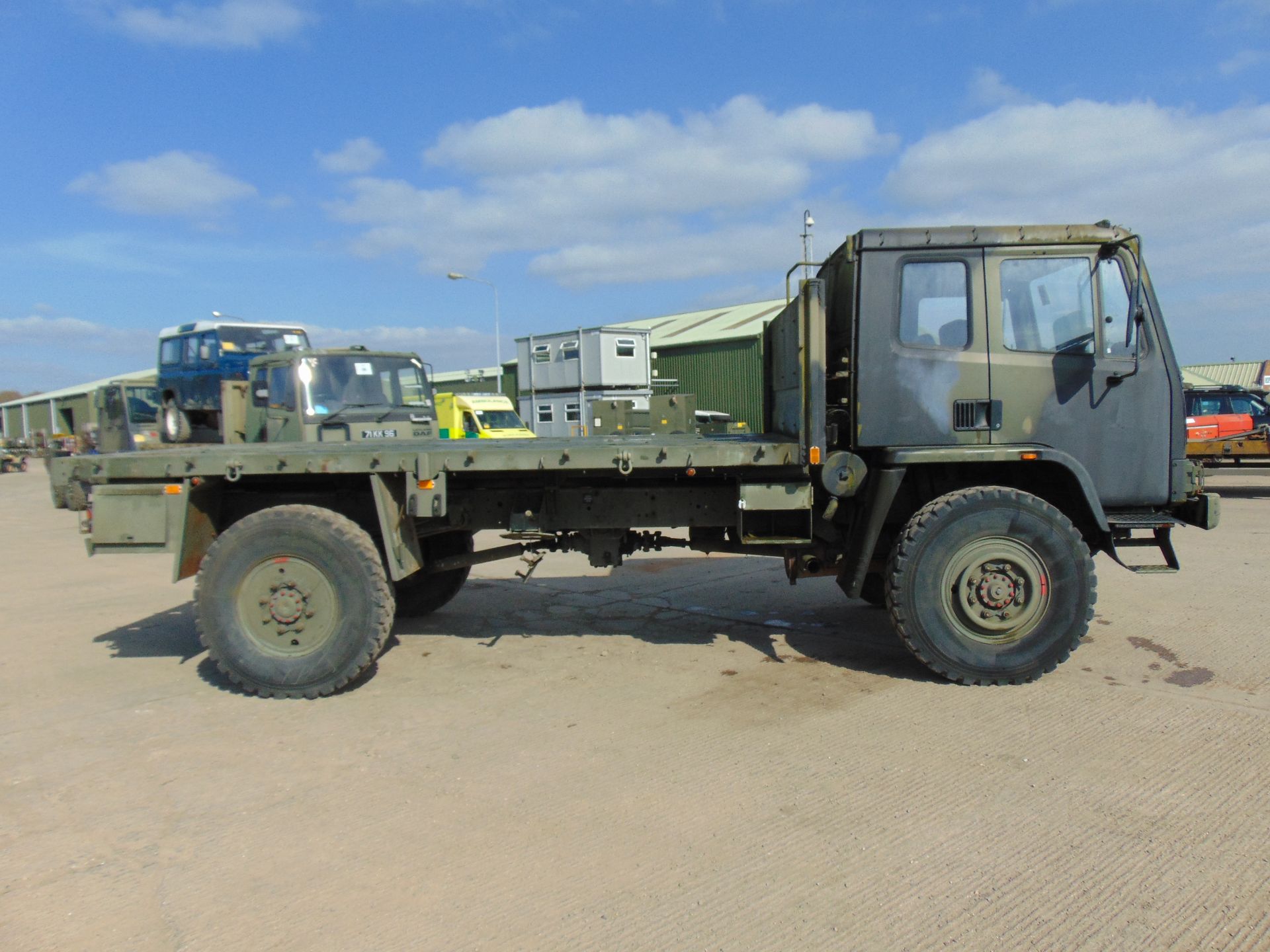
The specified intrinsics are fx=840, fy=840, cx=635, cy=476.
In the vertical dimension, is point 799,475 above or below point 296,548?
above

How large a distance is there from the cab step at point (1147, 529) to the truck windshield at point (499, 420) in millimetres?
17255

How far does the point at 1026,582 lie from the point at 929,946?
9.56 ft

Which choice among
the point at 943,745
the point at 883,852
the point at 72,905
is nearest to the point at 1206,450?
the point at 943,745

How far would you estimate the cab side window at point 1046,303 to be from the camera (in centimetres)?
514

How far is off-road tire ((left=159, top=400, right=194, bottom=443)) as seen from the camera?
621 inches

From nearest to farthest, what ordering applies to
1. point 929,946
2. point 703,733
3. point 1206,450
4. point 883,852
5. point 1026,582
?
point 929,946 < point 883,852 < point 703,733 < point 1026,582 < point 1206,450

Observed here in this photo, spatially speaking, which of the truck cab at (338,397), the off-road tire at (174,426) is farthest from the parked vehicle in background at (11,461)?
the truck cab at (338,397)

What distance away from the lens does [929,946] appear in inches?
106

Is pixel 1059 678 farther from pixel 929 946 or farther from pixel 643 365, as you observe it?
pixel 643 365

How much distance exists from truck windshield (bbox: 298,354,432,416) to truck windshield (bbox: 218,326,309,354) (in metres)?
8.32

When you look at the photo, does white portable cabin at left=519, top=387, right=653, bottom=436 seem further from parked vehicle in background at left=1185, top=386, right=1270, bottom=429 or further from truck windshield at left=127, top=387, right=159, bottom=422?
parked vehicle in background at left=1185, top=386, right=1270, bottom=429

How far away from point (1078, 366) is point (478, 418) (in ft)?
57.0

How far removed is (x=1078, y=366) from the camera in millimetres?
5113

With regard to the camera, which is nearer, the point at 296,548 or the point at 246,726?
the point at 246,726
